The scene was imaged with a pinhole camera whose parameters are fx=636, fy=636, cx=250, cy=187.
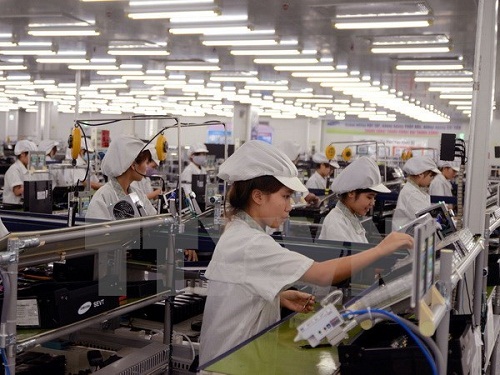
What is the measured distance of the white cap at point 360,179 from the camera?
3488 mm

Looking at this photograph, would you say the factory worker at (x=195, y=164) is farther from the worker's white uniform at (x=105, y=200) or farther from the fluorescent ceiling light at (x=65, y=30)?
the worker's white uniform at (x=105, y=200)

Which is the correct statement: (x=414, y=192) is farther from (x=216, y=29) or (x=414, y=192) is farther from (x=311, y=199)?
(x=216, y=29)

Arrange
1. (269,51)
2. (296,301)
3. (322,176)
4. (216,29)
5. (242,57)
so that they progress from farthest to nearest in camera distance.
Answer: (242,57), (322,176), (269,51), (216,29), (296,301)

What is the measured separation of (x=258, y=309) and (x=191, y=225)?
202cm

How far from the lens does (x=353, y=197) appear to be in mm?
3607

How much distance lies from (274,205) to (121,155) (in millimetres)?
2347

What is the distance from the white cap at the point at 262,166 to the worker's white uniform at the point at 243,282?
151mm

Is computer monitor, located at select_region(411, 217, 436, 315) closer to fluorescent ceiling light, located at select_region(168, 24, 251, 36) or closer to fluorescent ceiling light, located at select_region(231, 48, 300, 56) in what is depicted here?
fluorescent ceiling light, located at select_region(168, 24, 251, 36)

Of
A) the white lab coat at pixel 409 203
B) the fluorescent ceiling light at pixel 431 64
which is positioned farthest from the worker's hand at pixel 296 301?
the fluorescent ceiling light at pixel 431 64

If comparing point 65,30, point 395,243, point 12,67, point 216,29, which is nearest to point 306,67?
point 216,29

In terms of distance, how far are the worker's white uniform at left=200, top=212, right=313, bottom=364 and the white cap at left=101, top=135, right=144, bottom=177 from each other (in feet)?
7.22

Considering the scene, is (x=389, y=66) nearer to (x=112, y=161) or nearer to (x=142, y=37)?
(x=142, y=37)

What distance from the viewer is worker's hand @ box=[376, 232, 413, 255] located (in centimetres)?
181

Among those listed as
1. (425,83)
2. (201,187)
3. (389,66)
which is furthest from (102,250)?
(425,83)
